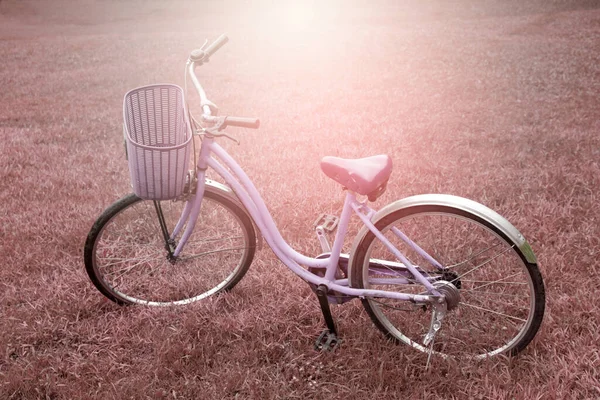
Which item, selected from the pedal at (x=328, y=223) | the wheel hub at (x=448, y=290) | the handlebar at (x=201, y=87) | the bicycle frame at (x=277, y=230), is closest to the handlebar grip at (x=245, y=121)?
the handlebar at (x=201, y=87)

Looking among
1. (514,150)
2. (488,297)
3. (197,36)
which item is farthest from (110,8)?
(488,297)

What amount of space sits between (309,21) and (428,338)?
68.4ft

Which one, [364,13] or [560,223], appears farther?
[364,13]

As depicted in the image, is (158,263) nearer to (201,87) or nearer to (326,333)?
(326,333)

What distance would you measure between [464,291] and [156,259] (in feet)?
7.60

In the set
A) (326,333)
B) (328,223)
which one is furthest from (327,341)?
(328,223)

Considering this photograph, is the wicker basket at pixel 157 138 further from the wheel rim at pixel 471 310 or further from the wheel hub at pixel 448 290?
the wheel hub at pixel 448 290

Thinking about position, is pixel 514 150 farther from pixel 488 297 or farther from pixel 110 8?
pixel 110 8

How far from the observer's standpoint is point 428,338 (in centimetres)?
288

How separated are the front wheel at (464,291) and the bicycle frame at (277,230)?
0.19 ft

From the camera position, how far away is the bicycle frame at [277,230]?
2691 millimetres

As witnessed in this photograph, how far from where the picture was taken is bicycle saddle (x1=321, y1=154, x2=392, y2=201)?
252 cm

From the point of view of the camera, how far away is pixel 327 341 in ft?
10.1

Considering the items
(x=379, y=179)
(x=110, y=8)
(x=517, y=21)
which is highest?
(x=379, y=179)
